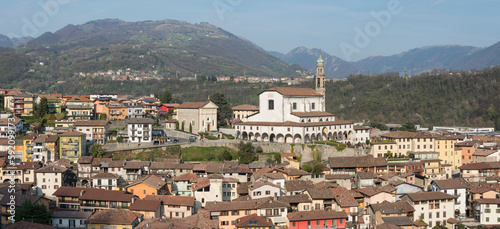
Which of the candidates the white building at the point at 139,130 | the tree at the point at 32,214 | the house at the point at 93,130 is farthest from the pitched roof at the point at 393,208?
the house at the point at 93,130

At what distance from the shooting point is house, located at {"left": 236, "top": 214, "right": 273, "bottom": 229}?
29.4 m

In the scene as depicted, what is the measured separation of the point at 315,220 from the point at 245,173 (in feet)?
28.7

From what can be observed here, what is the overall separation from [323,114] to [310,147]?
8959 mm

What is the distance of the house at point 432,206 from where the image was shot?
33.1 meters

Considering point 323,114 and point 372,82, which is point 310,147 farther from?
point 372,82

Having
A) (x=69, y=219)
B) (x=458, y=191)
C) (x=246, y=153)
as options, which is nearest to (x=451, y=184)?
(x=458, y=191)

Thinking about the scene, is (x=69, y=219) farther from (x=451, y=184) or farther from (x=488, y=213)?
(x=488, y=213)

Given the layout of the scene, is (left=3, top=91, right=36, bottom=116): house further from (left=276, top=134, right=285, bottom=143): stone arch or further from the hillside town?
(left=276, top=134, right=285, bottom=143): stone arch

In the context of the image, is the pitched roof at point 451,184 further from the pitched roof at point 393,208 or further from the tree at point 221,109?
the tree at point 221,109

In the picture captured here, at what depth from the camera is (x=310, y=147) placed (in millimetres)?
44469

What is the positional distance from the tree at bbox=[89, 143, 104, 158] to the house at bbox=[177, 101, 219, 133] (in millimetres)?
12943

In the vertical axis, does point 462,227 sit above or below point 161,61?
below

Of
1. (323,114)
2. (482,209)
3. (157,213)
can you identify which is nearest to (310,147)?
(323,114)

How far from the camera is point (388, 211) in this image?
31.9 meters
